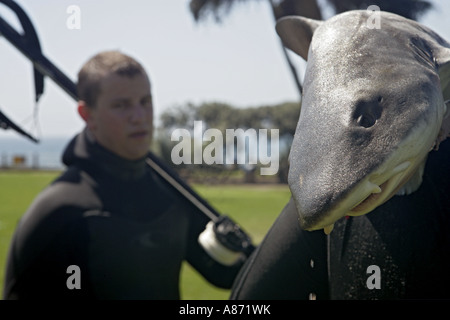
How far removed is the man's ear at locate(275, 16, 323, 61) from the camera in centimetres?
105

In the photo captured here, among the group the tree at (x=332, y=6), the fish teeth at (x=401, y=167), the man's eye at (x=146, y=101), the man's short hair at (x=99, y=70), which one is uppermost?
the tree at (x=332, y=6)

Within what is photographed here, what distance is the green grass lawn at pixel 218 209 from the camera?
15.7 feet

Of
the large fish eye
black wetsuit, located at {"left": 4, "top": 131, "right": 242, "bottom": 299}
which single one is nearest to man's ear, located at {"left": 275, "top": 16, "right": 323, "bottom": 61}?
the large fish eye

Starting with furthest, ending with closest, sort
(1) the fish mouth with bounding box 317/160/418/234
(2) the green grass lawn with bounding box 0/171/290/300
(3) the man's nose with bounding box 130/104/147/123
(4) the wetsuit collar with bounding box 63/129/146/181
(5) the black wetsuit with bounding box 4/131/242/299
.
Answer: (2) the green grass lawn with bounding box 0/171/290/300 < (4) the wetsuit collar with bounding box 63/129/146/181 < (3) the man's nose with bounding box 130/104/147/123 < (5) the black wetsuit with bounding box 4/131/242/299 < (1) the fish mouth with bounding box 317/160/418/234

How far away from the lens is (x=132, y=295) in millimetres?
2021

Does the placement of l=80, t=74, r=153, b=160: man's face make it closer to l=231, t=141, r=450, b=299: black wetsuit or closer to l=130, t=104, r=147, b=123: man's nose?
l=130, t=104, r=147, b=123: man's nose

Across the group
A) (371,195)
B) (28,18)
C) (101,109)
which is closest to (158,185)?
(101,109)

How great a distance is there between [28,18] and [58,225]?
35.2 inches

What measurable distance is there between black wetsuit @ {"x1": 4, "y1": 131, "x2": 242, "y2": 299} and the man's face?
0.23 ft

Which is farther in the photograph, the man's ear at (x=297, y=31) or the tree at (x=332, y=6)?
the tree at (x=332, y=6)

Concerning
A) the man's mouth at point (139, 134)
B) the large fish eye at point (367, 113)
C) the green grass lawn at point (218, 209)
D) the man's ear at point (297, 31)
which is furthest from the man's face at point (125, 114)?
the large fish eye at point (367, 113)

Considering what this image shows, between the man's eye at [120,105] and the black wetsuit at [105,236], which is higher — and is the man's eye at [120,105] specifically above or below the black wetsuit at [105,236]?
above

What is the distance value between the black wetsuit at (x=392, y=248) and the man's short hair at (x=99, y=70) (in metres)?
1.20

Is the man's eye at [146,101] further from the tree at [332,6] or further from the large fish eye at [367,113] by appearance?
the tree at [332,6]
